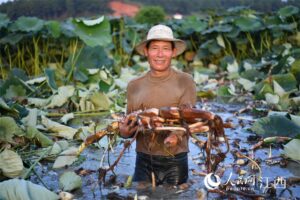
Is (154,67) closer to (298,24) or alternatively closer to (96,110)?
(96,110)

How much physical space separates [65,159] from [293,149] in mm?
1457

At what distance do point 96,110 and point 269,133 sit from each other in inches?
74.1

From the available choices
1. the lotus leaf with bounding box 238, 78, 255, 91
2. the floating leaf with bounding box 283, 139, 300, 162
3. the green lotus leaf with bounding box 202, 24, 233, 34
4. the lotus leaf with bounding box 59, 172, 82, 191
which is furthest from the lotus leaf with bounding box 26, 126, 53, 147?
the green lotus leaf with bounding box 202, 24, 233, 34

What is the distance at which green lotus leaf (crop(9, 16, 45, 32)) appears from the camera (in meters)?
6.64

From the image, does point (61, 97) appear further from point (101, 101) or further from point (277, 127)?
point (277, 127)

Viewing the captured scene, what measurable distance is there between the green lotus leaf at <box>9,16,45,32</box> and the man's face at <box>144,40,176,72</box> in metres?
4.49

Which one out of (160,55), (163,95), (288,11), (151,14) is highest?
(151,14)

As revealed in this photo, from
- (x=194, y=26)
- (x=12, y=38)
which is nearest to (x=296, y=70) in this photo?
(x=12, y=38)

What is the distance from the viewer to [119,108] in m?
4.62

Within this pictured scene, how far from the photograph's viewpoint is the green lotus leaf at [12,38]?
6.69 metres

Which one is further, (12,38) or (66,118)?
(12,38)

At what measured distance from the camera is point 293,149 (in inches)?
115

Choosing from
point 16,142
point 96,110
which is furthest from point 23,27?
point 16,142

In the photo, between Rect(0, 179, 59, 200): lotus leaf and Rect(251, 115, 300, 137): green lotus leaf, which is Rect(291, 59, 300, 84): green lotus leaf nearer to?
Rect(251, 115, 300, 137): green lotus leaf
